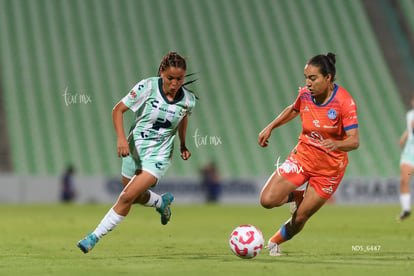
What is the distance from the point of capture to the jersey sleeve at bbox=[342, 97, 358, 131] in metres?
7.89

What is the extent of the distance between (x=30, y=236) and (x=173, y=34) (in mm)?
20739

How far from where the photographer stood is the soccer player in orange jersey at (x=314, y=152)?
8.01 m

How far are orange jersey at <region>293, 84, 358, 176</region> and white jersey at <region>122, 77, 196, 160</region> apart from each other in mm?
1254

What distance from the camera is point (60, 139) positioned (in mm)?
27422

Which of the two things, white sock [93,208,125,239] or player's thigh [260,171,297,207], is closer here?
white sock [93,208,125,239]

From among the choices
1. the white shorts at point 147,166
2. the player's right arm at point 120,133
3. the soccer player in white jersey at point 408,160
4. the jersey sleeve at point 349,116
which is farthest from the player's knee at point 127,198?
the soccer player in white jersey at point 408,160

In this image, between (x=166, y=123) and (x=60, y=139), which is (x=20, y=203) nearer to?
(x=60, y=139)

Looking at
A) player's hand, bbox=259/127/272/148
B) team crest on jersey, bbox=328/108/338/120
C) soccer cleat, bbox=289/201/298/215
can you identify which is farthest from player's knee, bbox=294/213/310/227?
team crest on jersey, bbox=328/108/338/120

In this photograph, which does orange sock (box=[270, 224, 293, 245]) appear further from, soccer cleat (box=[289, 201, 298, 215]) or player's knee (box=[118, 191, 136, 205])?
player's knee (box=[118, 191, 136, 205])

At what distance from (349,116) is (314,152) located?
0.62m

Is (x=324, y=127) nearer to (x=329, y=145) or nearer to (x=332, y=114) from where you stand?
(x=332, y=114)

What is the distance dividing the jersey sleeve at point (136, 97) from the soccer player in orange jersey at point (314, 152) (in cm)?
135

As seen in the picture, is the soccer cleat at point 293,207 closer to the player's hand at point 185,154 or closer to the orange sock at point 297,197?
the orange sock at point 297,197

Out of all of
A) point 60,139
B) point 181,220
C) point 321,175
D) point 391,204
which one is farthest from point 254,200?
point 321,175
